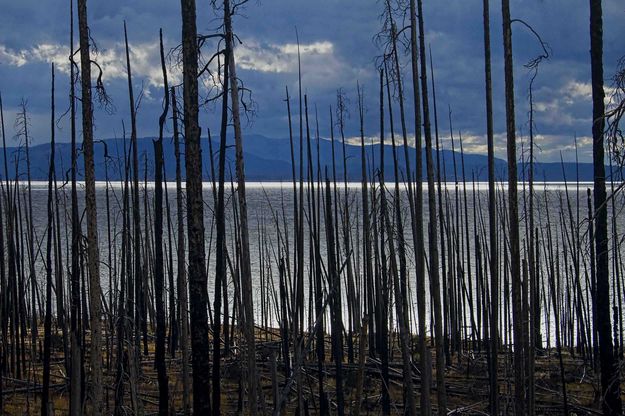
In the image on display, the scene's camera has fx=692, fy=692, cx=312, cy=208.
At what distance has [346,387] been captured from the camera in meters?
14.7

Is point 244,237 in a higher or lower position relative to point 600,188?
lower

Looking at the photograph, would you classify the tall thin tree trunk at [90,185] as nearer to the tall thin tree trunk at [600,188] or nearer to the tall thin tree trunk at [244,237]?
the tall thin tree trunk at [244,237]

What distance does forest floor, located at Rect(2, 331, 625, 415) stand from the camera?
42.0 ft

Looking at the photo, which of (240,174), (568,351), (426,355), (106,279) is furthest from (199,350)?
(106,279)

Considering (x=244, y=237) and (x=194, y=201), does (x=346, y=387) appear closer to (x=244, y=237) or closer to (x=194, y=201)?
(x=244, y=237)

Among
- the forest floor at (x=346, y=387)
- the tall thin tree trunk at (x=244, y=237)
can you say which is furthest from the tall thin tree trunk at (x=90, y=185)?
the forest floor at (x=346, y=387)

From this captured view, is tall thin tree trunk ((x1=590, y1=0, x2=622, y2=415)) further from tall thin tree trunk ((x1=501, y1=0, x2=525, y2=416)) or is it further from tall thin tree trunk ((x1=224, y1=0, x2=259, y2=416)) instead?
tall thin tree trunk ((x1=224, y1=0, x2=259, y2=416))

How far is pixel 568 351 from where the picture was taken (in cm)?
1998

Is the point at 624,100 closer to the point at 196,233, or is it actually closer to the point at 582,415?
the point at 196,233

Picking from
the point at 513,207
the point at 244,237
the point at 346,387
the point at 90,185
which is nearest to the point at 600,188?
the point at 513,207

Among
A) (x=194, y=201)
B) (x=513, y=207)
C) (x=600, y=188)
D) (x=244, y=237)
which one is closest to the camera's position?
(x=513, y=207)

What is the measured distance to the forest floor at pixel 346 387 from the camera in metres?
12.8

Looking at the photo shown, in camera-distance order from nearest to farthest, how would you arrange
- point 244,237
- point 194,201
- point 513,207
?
point 513,207
point 244,237
point 194,201

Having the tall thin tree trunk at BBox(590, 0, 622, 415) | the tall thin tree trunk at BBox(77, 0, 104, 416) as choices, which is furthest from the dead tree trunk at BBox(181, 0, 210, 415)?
the tall thin tree trunk at BBox(590, 0, 622, 415)
